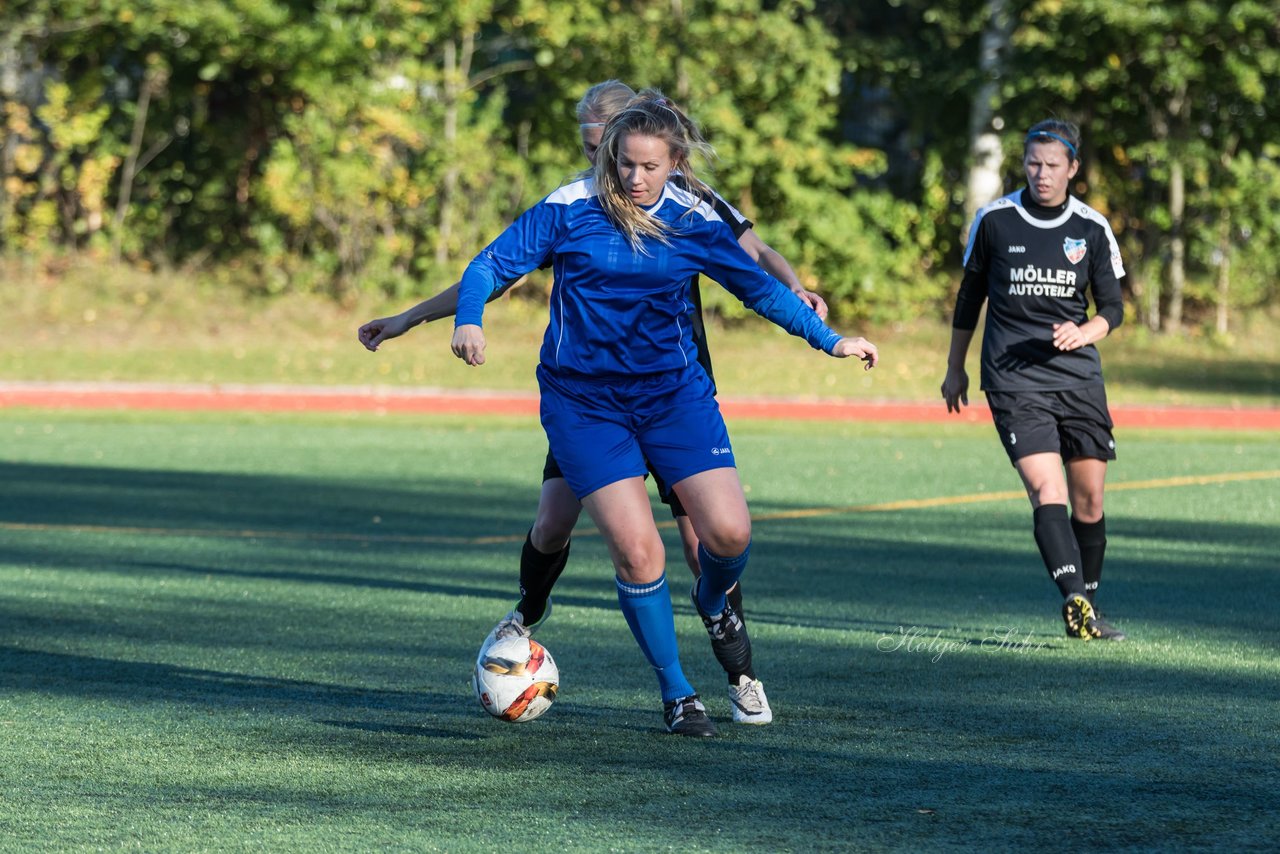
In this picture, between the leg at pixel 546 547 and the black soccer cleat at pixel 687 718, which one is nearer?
the black soccer cleat at pixel 687 718

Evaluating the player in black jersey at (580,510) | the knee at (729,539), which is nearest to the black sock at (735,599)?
the player in black jersey at (580,510)

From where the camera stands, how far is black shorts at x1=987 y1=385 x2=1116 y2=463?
7.66 metres

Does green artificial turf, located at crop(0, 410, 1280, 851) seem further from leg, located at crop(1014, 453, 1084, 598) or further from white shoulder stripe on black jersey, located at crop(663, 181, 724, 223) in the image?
white shoulder stripe on black jersey, located at crop(663, 181, 724, 223)

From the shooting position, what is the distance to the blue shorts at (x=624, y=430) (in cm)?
558

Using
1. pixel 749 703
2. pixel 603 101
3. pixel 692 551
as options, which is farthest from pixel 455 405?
pixel 749 703

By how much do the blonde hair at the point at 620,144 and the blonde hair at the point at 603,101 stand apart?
0.68m

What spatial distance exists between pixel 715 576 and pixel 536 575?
714mm

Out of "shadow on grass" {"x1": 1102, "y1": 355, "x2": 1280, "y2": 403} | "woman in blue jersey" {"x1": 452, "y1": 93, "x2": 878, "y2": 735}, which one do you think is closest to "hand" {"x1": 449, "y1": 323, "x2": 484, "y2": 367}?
"woman in blue jersey" {"x1": 452, "y1": 93, "x2": 878, "y2": 735}

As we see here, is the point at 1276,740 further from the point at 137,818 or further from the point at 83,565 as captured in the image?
the point at 83,565

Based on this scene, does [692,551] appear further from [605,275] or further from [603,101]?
[603,101]

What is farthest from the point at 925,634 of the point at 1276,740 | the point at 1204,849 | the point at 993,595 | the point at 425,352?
the point at 425,352

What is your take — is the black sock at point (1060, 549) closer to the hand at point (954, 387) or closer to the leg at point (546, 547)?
the hand at point (954, 387)

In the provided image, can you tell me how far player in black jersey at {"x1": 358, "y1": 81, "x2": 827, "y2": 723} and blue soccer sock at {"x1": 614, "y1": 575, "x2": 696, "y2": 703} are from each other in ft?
0.66

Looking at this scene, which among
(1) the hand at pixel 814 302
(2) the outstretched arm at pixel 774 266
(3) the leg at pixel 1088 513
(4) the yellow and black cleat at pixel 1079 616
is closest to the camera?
(1) the hand at pixel 814 302
